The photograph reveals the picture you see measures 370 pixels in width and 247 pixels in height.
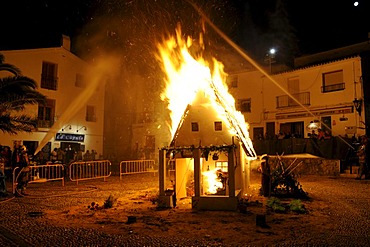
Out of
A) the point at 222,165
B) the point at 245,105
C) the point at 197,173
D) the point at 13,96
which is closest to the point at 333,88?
the point at 245,105

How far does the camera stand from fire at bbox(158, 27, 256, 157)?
11.6 metres

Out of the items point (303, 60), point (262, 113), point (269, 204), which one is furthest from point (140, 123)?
point (269, 204)

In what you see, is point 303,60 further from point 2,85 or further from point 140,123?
point 2,85

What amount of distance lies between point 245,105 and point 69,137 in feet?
58.2

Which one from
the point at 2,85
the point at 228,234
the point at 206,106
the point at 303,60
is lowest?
the point at 228,234

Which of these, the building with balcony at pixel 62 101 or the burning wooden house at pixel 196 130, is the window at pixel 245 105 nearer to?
the building with balcony at pixel 62 101

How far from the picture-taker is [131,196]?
41.4 ft

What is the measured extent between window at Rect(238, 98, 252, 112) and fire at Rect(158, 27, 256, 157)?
17883 millimetres

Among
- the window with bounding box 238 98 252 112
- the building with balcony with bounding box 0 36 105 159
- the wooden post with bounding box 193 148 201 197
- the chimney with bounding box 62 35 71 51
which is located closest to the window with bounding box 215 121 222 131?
the wooden post with bounding box 193 148 201 197

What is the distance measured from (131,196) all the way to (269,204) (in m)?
5.74

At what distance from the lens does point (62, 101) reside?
2838cm

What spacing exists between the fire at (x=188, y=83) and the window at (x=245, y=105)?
58.7ft

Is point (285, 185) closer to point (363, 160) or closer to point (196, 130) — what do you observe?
point (196, 130)

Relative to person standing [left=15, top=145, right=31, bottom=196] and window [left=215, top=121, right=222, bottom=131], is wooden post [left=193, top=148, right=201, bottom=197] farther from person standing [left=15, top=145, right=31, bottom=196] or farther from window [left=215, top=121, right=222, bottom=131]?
person standing [left=15, top=145, right=31, bottom=196]
